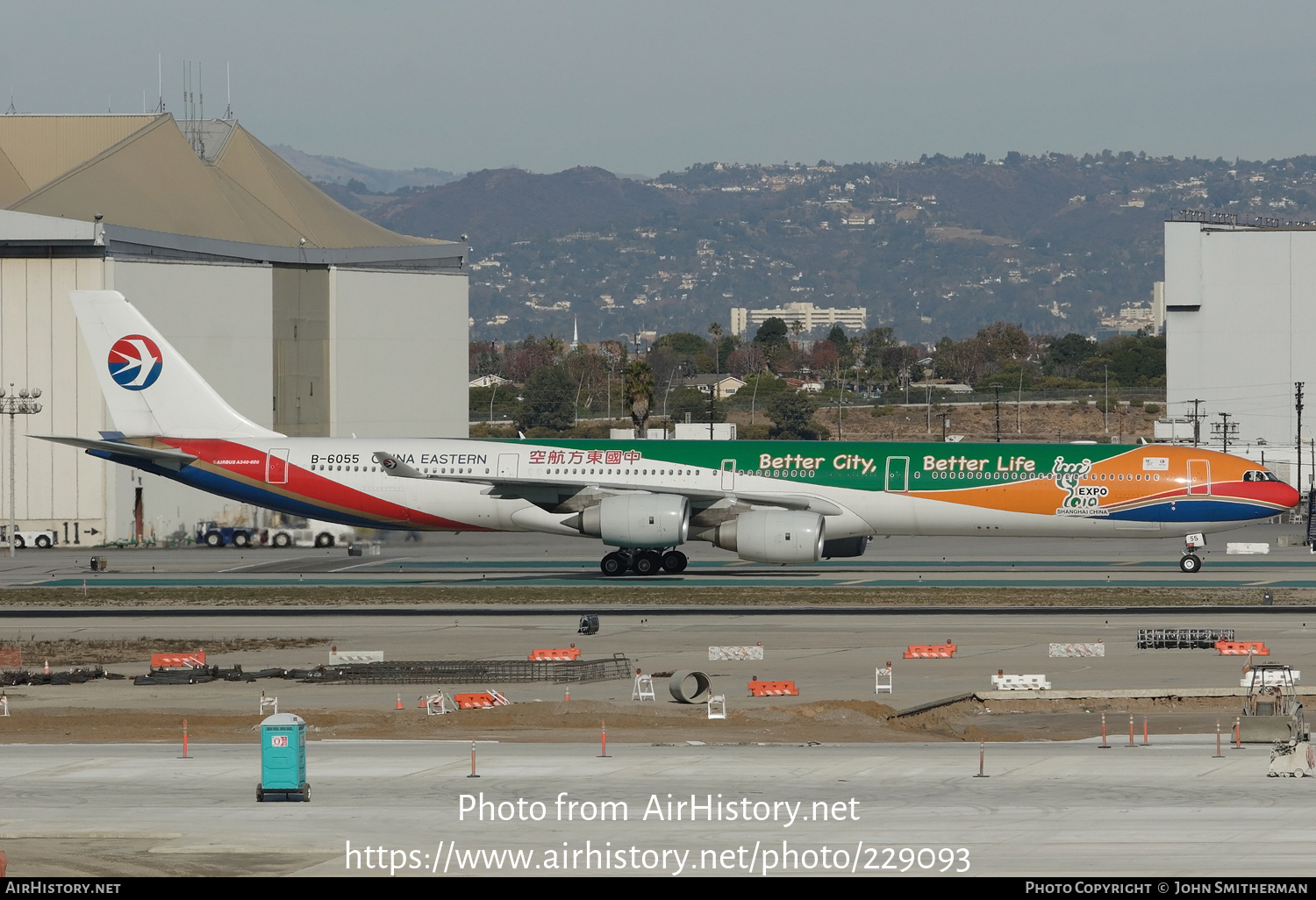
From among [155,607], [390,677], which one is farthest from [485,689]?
[155,607]

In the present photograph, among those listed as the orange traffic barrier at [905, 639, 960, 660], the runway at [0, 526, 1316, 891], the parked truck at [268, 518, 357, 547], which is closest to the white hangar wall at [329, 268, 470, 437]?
the parked truck at [268, 518, 357, 547]

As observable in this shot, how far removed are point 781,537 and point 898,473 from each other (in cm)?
492

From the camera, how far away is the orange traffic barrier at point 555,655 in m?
32.4

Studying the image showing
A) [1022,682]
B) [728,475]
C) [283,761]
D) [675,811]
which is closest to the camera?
[675,811]

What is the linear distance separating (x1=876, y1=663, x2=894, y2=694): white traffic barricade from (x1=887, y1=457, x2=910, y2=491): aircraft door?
65.2 feet

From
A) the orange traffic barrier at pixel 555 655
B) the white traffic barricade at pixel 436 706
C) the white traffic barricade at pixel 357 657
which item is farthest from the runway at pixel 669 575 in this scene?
the white traffic barricade at pixel 436 706

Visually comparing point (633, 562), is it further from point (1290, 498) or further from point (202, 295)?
point (202, 295)

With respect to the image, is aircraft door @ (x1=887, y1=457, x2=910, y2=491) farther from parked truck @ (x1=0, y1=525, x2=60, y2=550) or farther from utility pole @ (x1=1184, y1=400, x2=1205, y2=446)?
utility pole @ (x1=1184, y1=400, x2=1205, y2=446)

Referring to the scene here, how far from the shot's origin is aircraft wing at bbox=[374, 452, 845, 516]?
1928 inches

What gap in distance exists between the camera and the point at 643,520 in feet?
157

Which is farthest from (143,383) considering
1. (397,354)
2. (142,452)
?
(397,354)

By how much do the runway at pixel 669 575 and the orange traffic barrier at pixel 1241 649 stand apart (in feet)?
44.0
